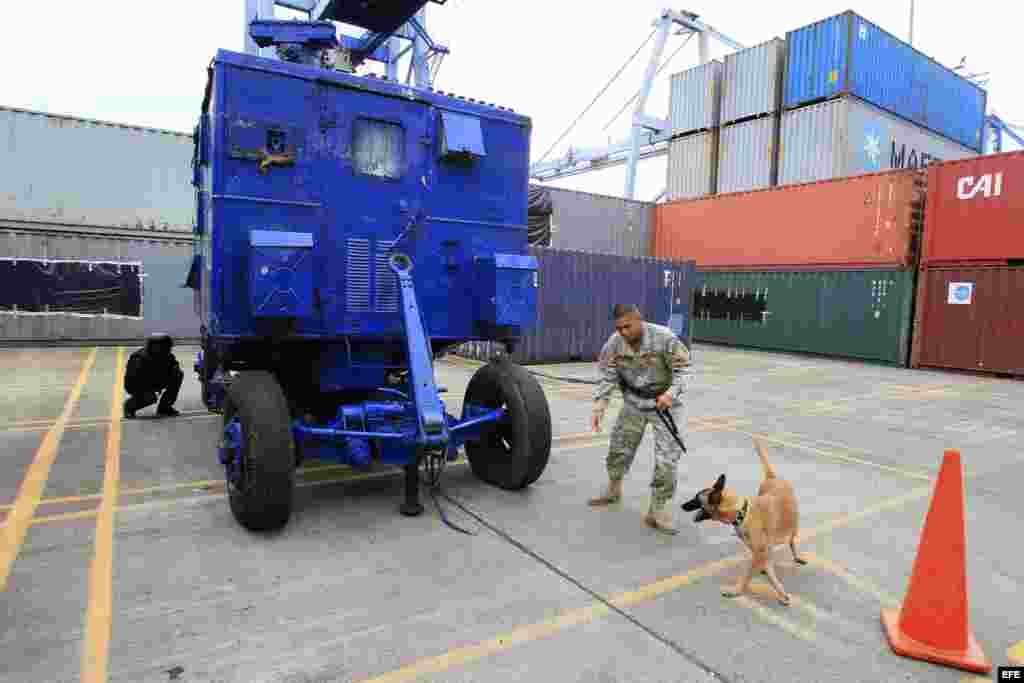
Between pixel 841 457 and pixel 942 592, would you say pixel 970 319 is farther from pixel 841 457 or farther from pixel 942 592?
pixel 942 592

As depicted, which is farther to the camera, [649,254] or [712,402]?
[649,254]

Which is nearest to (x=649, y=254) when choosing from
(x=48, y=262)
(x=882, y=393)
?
(x=882, y=393)

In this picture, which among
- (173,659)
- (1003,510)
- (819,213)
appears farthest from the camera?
(819,213)

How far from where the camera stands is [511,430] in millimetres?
4988

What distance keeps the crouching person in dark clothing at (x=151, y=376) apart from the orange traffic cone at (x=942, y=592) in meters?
7.89

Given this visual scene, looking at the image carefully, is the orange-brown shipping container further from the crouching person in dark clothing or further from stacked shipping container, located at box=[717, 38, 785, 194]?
the crouching person in dark clothing

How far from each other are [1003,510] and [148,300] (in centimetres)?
1768

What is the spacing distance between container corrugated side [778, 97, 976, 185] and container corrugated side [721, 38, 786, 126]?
1.18 metres

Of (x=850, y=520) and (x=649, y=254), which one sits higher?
(x=649, y=254)

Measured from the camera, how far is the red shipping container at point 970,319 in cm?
1445

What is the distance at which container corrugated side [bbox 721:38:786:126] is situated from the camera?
76.7ft

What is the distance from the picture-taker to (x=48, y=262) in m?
14.8

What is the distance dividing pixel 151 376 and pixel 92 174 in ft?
36.6

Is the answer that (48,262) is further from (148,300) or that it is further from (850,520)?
(850,520)
